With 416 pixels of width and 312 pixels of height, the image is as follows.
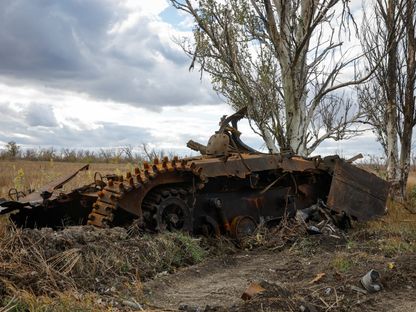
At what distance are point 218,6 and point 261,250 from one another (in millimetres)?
7385

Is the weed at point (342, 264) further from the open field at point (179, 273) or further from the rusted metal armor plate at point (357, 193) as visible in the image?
the rusted metal armor plate at point (357, 193)

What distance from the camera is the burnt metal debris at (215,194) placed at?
7.04 metres

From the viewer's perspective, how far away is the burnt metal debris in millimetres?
7035

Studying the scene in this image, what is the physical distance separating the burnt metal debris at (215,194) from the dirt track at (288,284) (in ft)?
3.62

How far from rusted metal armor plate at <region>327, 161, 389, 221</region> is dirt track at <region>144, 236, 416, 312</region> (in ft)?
8.60

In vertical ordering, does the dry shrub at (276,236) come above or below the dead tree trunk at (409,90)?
below

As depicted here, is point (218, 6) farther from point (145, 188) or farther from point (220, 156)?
point (145, 188)

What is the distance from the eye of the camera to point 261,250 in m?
7.59

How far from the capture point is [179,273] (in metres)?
5.84

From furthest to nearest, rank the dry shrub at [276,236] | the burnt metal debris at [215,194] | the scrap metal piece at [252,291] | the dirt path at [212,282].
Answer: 1. the dry shrub at [276,236]
2. the burnt metal debris at [215,194]
3. the dirt path at [212,282]
4. the scrap metal piece at [252,291]

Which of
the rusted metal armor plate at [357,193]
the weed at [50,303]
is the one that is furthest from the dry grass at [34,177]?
the weed at [50,303]

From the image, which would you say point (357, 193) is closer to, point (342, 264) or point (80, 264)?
point (342, 264)

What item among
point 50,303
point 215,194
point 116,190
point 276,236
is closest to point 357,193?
point 276,236

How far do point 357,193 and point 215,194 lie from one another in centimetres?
294
